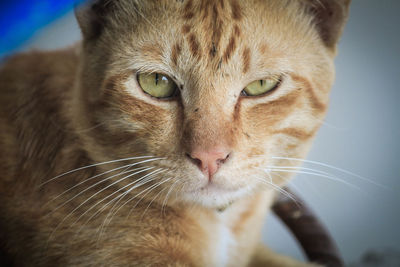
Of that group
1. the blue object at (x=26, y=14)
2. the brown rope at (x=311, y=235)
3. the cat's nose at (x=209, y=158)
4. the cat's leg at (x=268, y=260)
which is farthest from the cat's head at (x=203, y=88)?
the cat's leg at (x=268, y=260)

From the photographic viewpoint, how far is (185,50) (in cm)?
Answer: 96

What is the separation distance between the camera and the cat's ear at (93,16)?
1078mm

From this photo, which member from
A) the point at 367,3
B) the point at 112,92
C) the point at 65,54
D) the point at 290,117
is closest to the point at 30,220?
the point at 112,92

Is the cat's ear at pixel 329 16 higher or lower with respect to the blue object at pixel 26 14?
higher

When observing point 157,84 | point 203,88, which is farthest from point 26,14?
point 203,88

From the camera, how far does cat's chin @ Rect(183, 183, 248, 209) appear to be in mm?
967

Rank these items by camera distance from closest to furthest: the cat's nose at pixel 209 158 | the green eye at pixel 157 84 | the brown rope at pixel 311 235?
the cat's nose at pixel 209 158, the green eye at pixel 157 84, the brown rope at pixel 311 235

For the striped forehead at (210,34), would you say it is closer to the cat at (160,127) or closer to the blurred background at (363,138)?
the cat at (160,127)

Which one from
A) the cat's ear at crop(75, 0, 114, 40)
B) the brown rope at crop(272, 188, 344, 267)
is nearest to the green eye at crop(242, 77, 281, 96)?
the cat's ear at crop(75, 0, 114, 40)

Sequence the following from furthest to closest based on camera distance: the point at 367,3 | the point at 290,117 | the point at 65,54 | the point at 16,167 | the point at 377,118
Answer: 1. the point at 377,118
2. the point at 367,3
3. the point at 65,54
4. the point at 16,167
5. the point at 290,117

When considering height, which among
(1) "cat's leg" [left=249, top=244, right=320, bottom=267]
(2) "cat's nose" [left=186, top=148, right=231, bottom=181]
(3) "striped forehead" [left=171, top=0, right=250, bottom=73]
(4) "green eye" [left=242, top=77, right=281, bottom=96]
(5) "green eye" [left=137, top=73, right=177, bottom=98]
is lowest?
(1) "cat's leg" [left=249, top=244, right=320, bottom=267]

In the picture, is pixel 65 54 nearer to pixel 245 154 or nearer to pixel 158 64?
pixel 158 64

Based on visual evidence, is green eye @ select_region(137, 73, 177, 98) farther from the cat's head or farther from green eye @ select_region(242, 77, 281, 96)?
green eye @ select_region(242, 77, 281, 96)

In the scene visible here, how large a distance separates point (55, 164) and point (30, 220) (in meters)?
0.16
